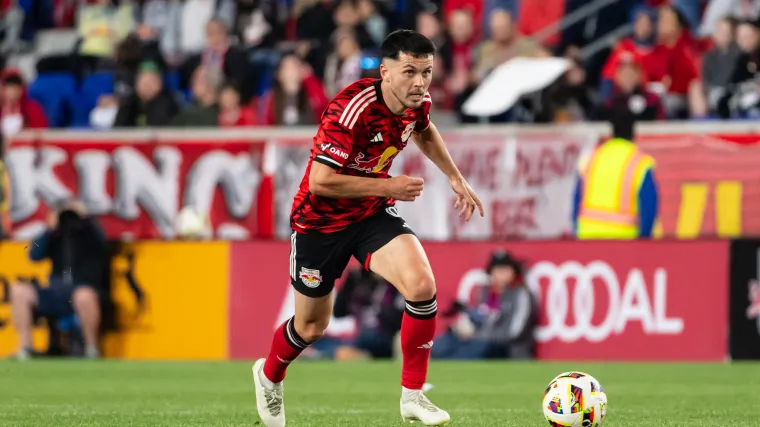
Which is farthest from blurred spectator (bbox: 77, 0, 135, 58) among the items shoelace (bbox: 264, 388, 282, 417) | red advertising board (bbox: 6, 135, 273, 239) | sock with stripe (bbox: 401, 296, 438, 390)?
sock with stripe (bbox: 401, 296, 438, 390)

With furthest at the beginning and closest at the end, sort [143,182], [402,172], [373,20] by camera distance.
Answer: [373,20]
[143,182]
[402,172]

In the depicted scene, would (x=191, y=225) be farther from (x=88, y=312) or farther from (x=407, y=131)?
(x=407, y=131)

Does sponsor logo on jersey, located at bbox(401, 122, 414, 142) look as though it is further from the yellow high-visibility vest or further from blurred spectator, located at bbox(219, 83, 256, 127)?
blurred spectator, located at bbox(219, 83, 256, 127)

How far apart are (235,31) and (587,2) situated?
4.81m

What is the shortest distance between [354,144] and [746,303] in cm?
722

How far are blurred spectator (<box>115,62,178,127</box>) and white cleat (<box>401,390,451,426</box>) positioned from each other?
434 inches

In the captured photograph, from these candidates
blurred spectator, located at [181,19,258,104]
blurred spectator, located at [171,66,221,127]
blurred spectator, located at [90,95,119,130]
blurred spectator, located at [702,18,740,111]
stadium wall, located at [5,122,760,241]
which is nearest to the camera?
stadium wall, located at [5,122,760,241]

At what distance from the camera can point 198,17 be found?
20859mm

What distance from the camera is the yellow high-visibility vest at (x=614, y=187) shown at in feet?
44.6

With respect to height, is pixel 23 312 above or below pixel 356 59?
below

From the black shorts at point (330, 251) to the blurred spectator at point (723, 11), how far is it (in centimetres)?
1082

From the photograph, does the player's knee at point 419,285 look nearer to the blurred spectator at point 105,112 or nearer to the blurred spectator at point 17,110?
the blurred spectator at point 105,112

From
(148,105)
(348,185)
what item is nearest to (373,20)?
(148,105)

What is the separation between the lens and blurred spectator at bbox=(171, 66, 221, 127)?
17.9 m
